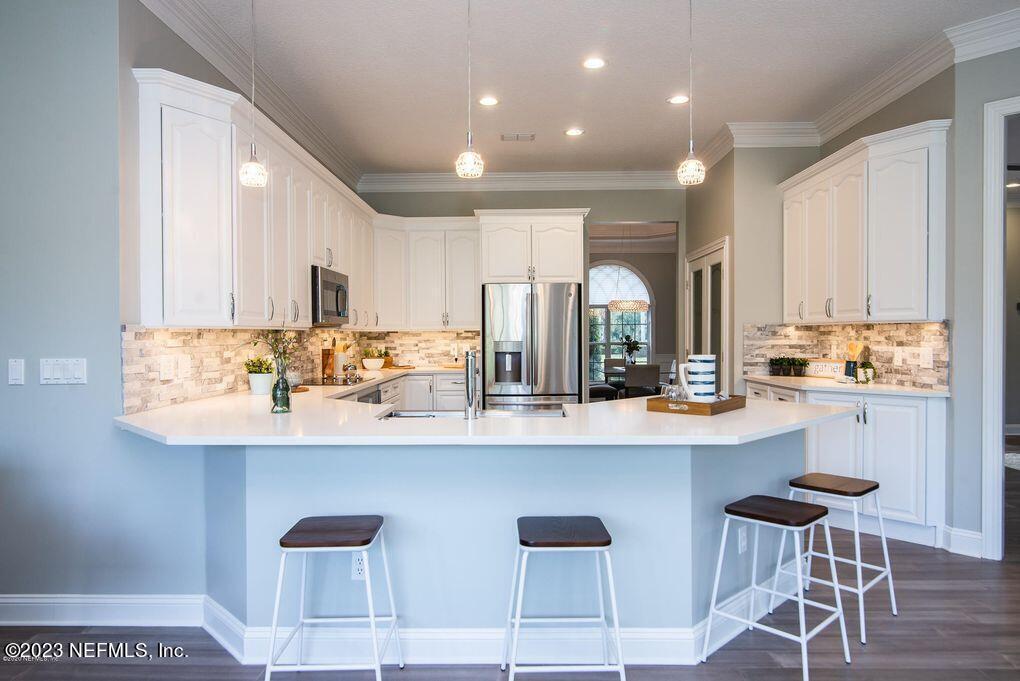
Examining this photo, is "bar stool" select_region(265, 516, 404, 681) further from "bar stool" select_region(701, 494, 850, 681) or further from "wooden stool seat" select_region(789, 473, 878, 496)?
"wooden stool seat" select_region(789, 473, 878, 496)

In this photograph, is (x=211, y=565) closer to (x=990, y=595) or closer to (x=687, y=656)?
(x=687, y=656)

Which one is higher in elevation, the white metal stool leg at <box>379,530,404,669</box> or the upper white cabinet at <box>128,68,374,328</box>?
the upper white cabinet at <box>128,68,374,328</box>

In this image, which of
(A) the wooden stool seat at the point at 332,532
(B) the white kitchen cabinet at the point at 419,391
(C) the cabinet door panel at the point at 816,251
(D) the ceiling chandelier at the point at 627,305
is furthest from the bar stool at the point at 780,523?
(D) the ceiling chandelier at the point at 627,305

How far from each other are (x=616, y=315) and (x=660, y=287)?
95 centimetres

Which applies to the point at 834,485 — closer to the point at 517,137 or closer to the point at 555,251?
the point at 555,251

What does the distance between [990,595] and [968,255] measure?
1825mm

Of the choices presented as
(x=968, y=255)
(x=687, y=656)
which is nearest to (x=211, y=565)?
(x=687, y=656)

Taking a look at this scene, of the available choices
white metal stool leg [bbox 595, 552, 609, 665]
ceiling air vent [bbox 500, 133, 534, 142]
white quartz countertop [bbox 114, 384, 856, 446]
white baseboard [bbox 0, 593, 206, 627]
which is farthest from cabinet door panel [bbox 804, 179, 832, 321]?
white baseboard [bbox 0, 593, 206, 627]

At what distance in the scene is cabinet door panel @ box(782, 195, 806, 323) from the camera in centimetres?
462

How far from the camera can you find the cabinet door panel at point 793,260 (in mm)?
4621

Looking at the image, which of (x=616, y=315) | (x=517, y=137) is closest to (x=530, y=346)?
(x=517, y=137)

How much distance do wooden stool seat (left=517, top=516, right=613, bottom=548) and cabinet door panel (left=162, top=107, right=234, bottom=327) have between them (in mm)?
1844

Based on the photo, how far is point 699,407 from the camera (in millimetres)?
2561

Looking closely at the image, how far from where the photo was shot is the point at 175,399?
2.98m
